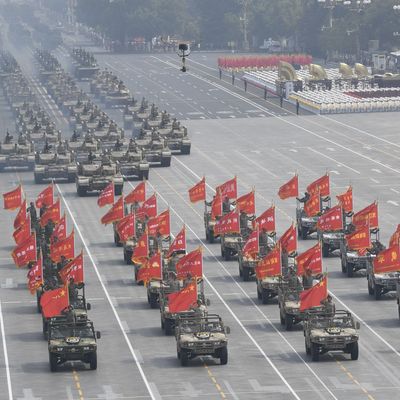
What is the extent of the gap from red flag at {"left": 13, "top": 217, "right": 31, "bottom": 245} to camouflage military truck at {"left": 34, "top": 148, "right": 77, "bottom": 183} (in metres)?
37.2

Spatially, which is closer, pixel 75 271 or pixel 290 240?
pixel 75 271

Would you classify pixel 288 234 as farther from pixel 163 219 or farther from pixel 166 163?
pixel 166 163

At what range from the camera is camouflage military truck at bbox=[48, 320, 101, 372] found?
7756cm

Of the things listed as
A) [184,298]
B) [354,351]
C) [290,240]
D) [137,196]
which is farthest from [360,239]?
[137,196]

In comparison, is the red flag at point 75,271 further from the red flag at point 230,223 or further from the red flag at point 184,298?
the red flag at point 230,223

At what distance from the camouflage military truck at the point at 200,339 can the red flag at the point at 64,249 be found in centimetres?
1661

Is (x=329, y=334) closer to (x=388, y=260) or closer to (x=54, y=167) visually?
(x=388, y=260)

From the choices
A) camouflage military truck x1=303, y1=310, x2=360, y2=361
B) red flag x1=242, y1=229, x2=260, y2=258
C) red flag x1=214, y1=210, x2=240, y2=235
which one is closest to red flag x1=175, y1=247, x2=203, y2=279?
red flag x1=242, y1=229, x2=260, y2=258

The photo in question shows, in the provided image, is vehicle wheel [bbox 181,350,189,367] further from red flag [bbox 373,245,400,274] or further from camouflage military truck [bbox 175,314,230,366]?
red flag [bbox 373,245,400,274]

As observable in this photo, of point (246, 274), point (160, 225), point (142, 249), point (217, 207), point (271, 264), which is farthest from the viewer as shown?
point (217, 207)

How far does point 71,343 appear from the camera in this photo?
77750 millimetres

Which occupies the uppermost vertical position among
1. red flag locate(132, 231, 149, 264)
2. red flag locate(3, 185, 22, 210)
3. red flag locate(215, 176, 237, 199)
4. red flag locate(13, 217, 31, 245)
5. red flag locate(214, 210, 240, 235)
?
red flag locate(132, 231, 149, 264)

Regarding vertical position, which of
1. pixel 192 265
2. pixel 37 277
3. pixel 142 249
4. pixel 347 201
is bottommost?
pixel 347 201

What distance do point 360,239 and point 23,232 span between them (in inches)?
714
